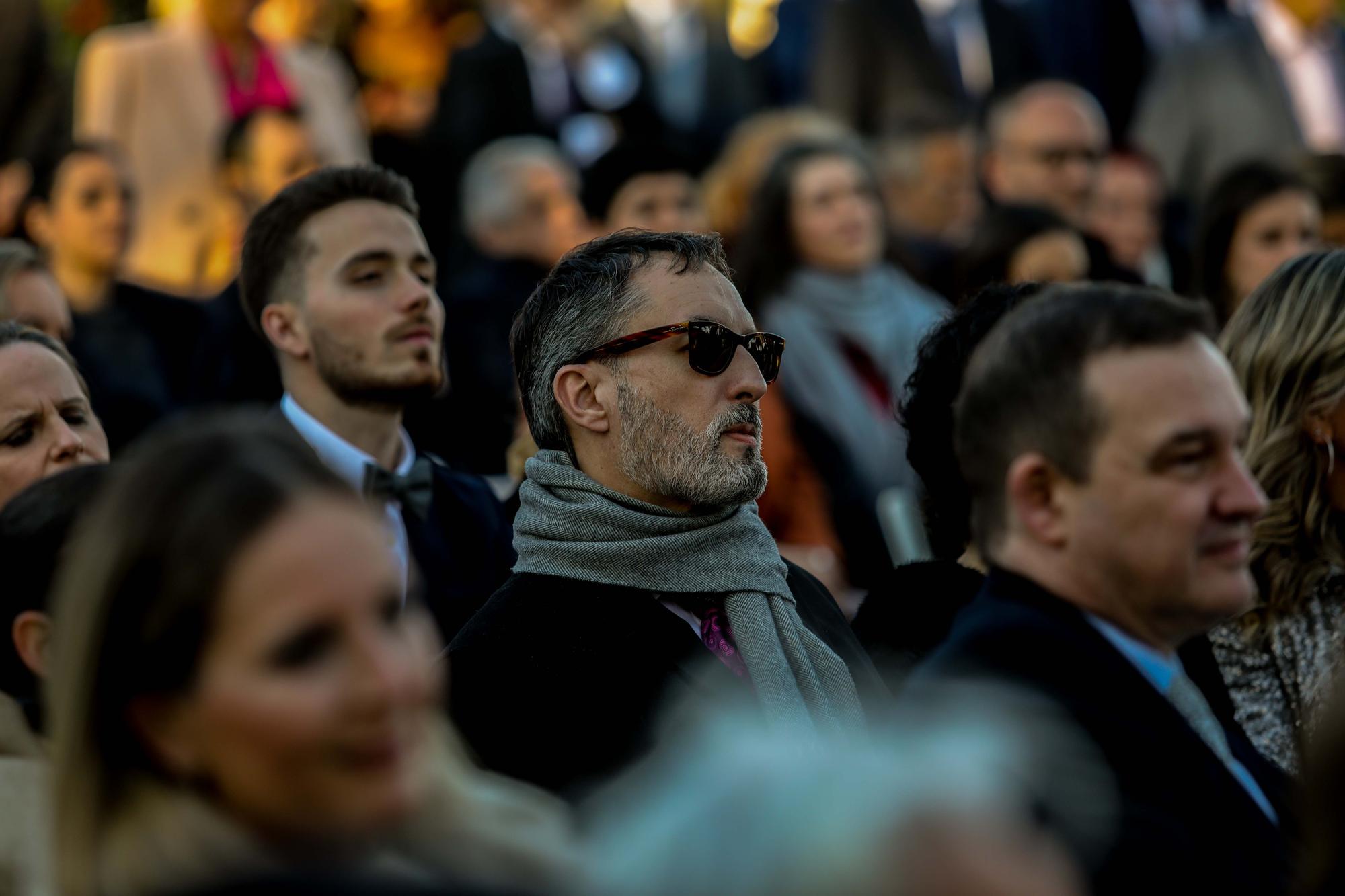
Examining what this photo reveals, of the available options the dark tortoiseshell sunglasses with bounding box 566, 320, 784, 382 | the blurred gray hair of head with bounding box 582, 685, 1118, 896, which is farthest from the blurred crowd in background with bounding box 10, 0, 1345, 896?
the dark tortoiseshell sunglasses with bounding box 566, 320, 784, 382

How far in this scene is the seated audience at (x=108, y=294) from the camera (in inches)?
296

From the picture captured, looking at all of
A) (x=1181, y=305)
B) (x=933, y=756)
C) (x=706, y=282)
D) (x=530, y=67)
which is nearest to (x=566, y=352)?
(x=706, y=282)

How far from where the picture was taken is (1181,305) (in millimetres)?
2963

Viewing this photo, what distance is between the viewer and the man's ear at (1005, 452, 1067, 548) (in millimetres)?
2859

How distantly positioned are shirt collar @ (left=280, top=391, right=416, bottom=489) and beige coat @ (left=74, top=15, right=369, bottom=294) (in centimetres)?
420

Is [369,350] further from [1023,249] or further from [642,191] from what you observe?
[642,191]

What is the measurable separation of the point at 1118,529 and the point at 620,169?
5.83 metres

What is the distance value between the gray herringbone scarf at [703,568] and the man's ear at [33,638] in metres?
1.08

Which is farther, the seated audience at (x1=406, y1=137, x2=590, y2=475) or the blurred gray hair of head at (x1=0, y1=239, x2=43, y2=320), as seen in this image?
the seated audience at (x1=406, y1=137, x2=590, y2=475)

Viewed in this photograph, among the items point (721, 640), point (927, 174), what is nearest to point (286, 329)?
point (721, 640)

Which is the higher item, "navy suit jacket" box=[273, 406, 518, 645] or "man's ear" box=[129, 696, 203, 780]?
"man's ear" box=[129, 696, 203, 780]

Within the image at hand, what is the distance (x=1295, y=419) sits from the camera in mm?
4305

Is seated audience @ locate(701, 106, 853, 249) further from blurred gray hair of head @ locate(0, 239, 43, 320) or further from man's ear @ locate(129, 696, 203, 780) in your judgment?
man's ear @ locate(129, 696, 203, 780)

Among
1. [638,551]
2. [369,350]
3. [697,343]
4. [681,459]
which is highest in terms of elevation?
[697,343]
